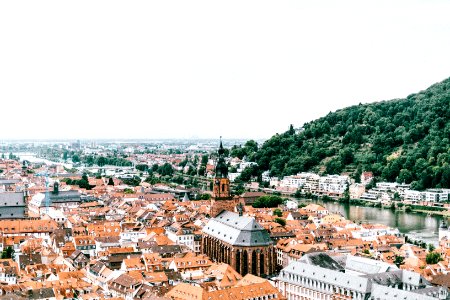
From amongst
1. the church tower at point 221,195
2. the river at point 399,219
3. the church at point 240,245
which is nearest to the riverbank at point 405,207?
the river at point 399,219

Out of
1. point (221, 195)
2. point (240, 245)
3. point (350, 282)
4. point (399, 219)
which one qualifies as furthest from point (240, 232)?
point (399, 219)

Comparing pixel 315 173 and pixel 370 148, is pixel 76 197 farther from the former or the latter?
pixel 370 148

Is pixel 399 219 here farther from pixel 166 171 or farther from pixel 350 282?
pixel 166 171

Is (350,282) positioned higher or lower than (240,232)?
lower

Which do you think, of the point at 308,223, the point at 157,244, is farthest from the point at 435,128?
the point at 157,244

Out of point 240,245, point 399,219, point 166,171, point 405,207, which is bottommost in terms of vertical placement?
point 399,219
